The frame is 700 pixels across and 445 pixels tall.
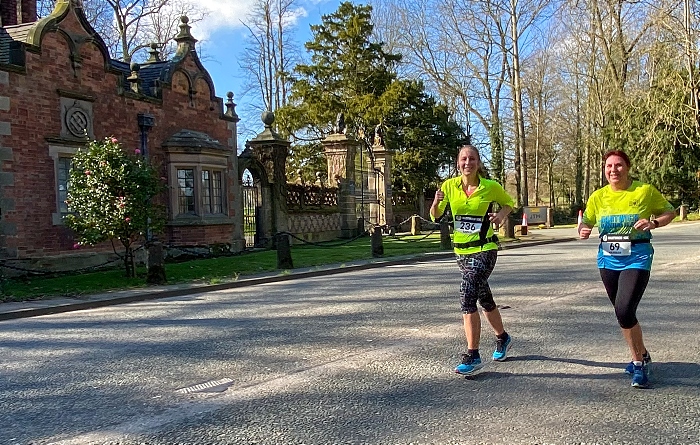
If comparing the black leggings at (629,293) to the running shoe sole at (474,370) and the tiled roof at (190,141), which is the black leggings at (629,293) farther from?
the tiled roof at (190,141)

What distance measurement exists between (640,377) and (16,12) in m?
18.7

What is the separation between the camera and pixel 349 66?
112 ft

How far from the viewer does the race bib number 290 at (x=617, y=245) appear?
4.19 m

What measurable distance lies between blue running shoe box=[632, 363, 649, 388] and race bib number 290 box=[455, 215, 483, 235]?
148cm

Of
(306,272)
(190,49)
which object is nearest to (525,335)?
(306,272)

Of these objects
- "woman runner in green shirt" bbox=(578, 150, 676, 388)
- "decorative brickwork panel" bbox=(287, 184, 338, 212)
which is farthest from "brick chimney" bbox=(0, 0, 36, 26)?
"woman runner in green shirt" bbox=(578, 150, 676, 388)

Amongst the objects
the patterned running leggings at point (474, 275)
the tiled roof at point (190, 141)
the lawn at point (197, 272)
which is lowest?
the lawn at point (197, 272)

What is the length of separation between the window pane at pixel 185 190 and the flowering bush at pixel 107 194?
5.32 m

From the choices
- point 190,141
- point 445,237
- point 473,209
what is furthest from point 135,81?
point 473,209

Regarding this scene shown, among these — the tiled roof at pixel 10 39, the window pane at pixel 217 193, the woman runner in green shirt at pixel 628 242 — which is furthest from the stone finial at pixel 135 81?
the woman runner in green shirt at pixel 628 242

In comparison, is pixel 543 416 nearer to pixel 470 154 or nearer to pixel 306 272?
pixel 470 154

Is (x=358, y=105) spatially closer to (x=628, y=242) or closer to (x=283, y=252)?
(x=283, y=252)

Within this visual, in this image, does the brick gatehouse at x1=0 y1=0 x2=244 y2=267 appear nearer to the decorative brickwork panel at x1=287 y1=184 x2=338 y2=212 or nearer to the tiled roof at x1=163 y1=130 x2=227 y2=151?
the tiled roof at x1=163 y1=130 x2=227 y2=151

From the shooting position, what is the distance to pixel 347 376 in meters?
4.64
